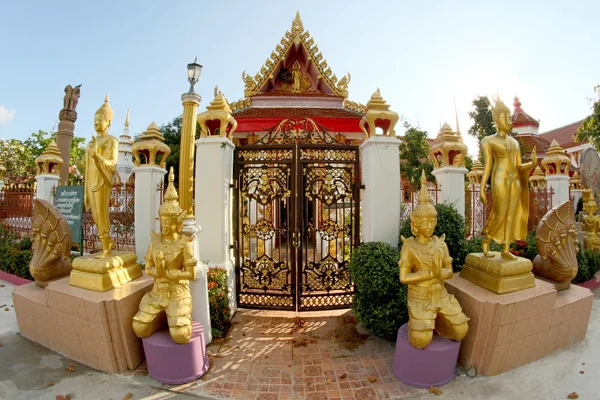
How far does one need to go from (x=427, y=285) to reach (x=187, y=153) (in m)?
3.39

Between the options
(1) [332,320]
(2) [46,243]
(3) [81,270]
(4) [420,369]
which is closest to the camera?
(4) [420,369]

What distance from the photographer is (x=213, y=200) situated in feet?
14.2

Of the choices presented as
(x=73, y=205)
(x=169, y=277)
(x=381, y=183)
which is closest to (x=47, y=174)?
→ (x=73, y=205)

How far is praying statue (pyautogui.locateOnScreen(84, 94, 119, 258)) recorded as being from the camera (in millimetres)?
3412

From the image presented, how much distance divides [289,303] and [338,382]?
1747mm

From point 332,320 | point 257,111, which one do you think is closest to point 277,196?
point 332,320

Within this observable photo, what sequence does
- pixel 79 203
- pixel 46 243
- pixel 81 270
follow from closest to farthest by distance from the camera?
1. pixel 81 270
2. pixel 46 243
3. pixel 79 203

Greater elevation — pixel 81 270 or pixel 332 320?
pixel 81 270

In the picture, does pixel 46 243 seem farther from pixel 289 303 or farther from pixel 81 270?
pixel 289 303

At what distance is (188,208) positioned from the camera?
4.18 metres

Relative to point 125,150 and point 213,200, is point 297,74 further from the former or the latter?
point 125,150

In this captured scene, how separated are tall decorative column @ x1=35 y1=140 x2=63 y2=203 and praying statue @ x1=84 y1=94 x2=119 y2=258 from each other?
543 cm

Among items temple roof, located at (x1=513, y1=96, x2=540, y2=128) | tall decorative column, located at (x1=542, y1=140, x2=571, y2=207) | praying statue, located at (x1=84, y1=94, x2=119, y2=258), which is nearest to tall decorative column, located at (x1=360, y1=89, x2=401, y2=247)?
praying statue, located at (x1=84, y1=94, x2=119, y2=258)

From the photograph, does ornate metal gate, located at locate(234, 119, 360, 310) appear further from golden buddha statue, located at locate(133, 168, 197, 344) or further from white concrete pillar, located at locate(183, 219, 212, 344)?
golden buddha statue, located at locate(133, 168, 197, 344)
